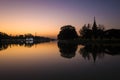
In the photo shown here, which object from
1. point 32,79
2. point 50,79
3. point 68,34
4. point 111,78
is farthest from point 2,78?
point 68,34

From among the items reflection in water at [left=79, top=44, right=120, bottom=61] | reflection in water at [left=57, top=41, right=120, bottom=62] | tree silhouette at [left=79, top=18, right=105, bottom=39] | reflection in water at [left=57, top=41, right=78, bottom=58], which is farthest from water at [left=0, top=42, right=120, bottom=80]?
tree silhouette at [left=79, top=18, right=105, bottom=39]

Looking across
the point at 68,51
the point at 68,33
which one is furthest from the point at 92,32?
the point at 68,51

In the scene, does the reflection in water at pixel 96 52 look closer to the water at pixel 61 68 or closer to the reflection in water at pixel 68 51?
Result: the water at pixel 61 68

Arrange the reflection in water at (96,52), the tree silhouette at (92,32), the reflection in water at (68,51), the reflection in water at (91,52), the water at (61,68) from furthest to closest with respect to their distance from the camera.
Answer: the tree silhouette at (92,32) < the reflection in water at (68,51) < the reflection in water at (91,52) < the reflection in water at (96,52) < the water at (61,68)

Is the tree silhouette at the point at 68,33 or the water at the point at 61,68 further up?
the tree silhouette at the point at 68,33

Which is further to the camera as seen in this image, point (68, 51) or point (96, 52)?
point (68, 51)

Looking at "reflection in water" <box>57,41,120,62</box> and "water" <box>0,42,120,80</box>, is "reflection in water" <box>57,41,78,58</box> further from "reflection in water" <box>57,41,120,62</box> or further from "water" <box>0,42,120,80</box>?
"water" <box>0,42,120,80</box>

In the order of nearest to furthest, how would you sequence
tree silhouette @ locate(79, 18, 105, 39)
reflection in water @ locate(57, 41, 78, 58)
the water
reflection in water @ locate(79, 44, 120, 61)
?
the water
reflection in water @ locate(79, 44, 120, 61)
reflection in water @ locate(57, 41, 78, 58)
tree silhouette @ locate(79, 18, 105, 39)

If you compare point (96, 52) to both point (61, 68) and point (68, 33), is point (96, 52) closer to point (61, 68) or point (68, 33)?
point (61, 68)

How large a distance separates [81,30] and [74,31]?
160 inches

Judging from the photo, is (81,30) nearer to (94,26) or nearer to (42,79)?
(94,26)

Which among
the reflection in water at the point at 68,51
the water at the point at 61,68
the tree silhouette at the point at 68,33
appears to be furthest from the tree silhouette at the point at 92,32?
the water at the point at 61,68

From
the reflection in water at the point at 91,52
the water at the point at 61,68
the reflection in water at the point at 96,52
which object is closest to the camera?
the water at the point at 61,68

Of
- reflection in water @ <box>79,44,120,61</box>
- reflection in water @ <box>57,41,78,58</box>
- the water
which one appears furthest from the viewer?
reflection in water @ <box>57,41,78,58</box>
